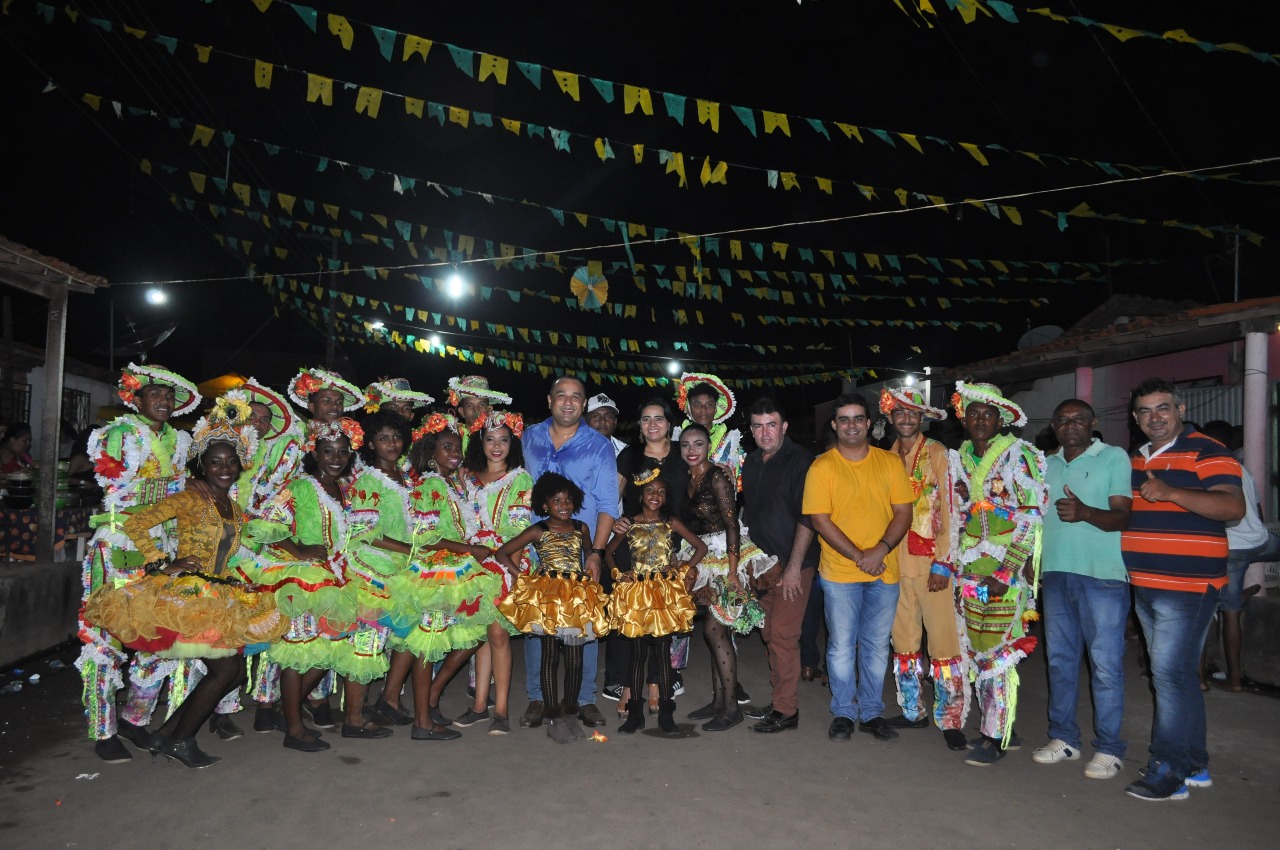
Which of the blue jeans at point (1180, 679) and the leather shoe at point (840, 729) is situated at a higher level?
the blue jeans at point (1180, 679)

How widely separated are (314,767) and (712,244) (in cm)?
748

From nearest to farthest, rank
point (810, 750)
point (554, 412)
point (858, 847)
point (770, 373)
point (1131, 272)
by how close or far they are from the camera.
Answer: point (858, 847) < point (810, 750) < point (554, 412) < point (1131, 272) < point (770, 373)

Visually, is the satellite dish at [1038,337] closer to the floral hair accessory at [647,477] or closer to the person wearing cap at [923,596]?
the person wearing cap at [923,596]

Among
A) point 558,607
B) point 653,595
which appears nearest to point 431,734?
point 558,607

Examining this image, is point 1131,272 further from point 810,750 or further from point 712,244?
point 810,750

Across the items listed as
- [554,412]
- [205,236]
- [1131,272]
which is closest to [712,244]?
[554,412]

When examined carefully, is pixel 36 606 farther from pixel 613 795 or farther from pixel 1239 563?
pixel 1239 563

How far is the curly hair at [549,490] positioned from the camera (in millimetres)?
5344

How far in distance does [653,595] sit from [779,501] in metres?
1.03

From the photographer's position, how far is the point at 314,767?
4.62 metres

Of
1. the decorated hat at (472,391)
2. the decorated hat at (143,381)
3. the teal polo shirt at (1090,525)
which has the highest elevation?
the decorated hat at (472,391)

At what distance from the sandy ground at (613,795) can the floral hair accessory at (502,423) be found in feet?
6.19

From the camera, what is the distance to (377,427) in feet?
17.1

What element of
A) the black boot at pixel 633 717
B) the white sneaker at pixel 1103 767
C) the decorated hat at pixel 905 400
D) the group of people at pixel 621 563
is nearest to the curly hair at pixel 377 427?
the group of people at pixel 621 563
